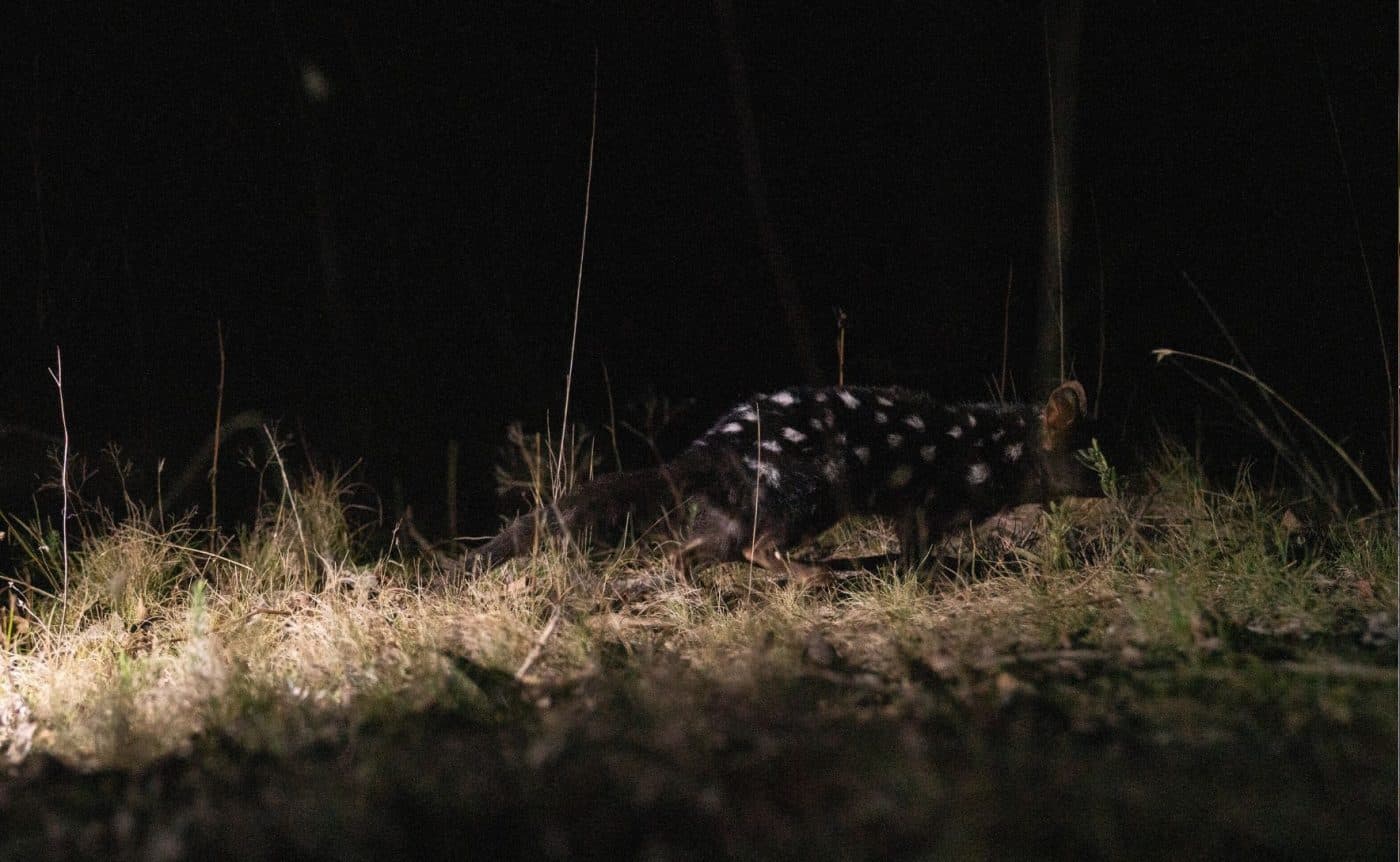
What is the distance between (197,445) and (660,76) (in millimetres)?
4894

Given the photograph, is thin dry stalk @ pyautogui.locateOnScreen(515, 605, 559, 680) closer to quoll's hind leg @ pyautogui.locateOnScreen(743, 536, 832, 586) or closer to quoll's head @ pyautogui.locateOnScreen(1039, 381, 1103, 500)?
quoll's hind leg @ pyautogui.locateOnScreen(743, 536, 832, 586)

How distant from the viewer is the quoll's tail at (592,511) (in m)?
4.49

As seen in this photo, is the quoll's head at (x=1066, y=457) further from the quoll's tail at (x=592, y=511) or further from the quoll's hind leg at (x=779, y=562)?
the quoll's tail at (x=592, y=511)

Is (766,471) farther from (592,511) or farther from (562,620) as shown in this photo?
(562,620)

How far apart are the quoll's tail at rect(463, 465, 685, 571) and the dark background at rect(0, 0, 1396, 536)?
3.20 meters

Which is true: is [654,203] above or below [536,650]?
above

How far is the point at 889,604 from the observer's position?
3.84 meters

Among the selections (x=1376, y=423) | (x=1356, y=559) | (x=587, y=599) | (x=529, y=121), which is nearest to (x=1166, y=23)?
(x=1376, y=423)

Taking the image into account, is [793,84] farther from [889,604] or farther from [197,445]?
[889,604]

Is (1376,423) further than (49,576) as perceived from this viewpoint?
Yes

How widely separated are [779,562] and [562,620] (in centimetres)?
139

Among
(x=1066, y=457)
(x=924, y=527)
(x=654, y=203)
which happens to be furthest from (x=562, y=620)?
(x=654, y=203)

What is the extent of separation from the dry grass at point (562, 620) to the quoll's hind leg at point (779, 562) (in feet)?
0.36

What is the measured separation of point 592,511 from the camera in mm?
4660
